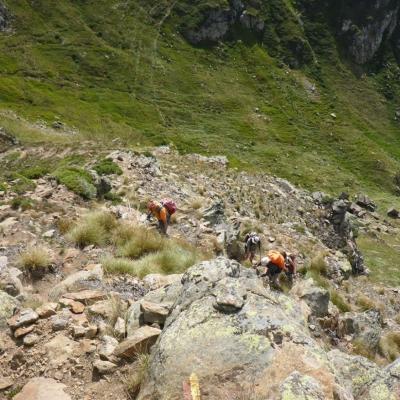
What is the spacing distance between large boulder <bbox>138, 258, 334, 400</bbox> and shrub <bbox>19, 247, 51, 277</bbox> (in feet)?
18.7

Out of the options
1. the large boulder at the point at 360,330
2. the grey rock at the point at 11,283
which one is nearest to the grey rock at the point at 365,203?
the large boulder at the point at 360,330

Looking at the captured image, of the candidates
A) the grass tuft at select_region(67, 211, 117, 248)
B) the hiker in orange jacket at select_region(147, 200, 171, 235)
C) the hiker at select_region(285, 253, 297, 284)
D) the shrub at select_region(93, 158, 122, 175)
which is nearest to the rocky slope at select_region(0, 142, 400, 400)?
the grass tuft at select_region(67, 211, 117, 248)

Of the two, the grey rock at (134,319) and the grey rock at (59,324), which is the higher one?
the grey rock at (134,319)

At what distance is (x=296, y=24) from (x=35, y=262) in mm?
143836

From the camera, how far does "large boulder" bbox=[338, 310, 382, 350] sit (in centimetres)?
1661

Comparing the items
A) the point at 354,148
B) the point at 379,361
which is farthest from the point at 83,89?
the point at 379,361

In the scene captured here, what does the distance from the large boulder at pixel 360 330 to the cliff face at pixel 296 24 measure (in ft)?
389

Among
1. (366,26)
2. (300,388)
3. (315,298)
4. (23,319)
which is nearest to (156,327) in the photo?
(23,319)

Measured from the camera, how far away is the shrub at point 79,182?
20.6m

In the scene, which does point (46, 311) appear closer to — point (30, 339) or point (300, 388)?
point (30, 339)

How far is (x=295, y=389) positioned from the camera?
6.30m

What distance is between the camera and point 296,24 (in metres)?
142

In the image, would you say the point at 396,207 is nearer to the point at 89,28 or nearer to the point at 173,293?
the point at 173,293

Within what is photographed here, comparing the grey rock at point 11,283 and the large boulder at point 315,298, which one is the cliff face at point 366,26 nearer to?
the large boulder at point 315,298
